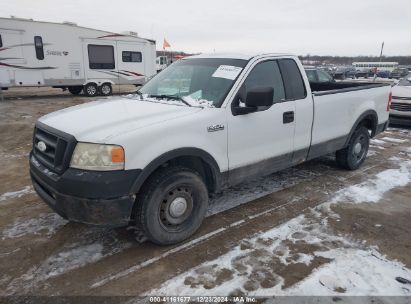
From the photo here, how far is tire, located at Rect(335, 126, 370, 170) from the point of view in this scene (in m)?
5.71

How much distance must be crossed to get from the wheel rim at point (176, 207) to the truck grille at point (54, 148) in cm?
99

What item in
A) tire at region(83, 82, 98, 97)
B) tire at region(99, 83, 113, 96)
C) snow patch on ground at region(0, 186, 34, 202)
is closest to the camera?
snow patch on ground at region(0, 186, 34, 202)

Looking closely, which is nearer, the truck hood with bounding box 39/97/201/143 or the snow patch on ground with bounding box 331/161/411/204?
the truck hood with bounding box 39/97/201/143

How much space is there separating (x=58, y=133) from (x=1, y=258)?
4.40ft

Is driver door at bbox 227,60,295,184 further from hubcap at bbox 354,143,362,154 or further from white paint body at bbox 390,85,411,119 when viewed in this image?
white paint body at bbox 390,85,411,119

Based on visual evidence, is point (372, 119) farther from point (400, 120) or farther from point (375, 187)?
point (400, 120)

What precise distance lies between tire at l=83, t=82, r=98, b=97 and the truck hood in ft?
45.7

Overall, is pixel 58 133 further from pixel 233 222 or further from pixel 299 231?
pixel 299 231

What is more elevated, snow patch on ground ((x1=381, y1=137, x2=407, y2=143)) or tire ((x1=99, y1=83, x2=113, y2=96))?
tire ((x1=99, y1=83, x2=113, y2=96))

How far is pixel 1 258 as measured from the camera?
320cm

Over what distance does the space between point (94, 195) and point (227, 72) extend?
207 centimetres

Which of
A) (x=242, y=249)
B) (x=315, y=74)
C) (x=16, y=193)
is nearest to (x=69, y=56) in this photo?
(x=315, y=74)

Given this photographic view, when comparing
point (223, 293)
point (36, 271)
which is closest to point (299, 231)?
point (223, 293)

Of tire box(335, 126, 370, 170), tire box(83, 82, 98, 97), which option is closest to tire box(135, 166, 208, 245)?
tire box(335, 126, 370, 170)
